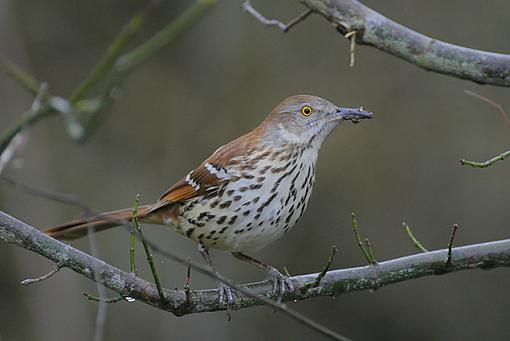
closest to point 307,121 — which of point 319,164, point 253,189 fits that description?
point 253,189

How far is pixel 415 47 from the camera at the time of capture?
9.64 ft

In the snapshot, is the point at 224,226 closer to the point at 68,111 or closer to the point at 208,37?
the point at 68,111

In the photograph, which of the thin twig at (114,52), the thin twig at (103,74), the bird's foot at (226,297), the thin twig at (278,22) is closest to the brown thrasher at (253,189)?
the bird's foot at (226,297)

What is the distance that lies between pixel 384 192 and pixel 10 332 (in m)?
3.23

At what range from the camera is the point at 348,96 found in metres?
6.71

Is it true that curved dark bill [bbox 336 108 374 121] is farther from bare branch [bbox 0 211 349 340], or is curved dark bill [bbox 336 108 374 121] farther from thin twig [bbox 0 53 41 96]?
thin twig [bbox 0 53 41 96]

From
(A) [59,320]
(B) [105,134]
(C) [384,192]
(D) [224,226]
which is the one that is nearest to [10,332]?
(A) [59,320]

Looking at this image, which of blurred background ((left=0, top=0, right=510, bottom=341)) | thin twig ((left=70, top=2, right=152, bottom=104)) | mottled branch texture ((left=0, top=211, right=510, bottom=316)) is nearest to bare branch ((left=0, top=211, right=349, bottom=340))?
mottled branch texture ((left=0, top=211, right=510, bottom=316))

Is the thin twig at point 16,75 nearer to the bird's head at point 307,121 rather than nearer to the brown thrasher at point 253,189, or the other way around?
the brown thrasher at point 253,189

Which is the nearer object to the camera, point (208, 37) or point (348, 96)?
point (348, 96)

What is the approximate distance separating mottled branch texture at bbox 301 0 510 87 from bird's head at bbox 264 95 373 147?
3.29 ft

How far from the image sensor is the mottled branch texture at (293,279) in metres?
2.84

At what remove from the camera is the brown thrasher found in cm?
381

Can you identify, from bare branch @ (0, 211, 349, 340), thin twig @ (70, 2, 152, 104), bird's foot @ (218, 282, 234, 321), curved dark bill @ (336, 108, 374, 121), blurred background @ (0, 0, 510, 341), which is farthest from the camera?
blurred background @ (0, 0, 510, 341)
